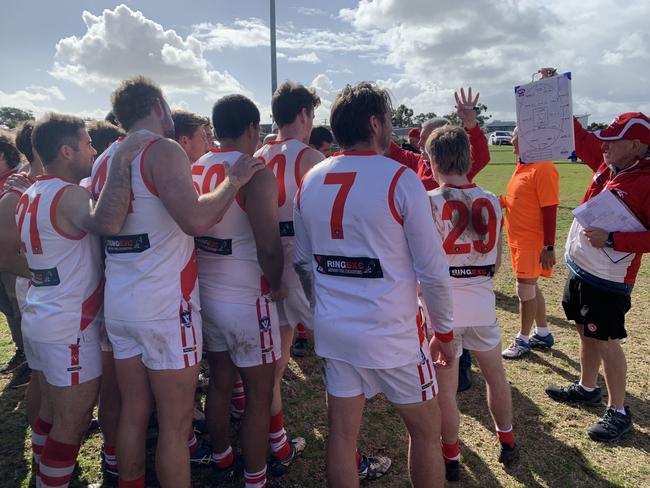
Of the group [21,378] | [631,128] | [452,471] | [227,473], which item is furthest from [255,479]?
[631,128]

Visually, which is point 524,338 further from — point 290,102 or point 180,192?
point 180,192

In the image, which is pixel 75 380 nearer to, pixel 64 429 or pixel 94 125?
pixel 64 429

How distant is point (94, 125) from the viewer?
12.3 feet

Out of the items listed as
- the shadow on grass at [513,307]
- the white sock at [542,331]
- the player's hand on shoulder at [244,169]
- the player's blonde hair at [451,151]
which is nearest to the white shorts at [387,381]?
the player's hand on shoulder at [244,169]

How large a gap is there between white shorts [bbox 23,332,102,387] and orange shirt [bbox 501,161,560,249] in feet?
13.5

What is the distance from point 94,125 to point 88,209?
167cm

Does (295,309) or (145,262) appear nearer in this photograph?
(145,262)

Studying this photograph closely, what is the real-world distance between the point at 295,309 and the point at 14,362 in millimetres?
3936

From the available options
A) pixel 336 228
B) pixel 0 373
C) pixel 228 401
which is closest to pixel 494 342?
pixel 336 228

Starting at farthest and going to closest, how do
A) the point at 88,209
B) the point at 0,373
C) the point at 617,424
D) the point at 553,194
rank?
the point at 0,373 → the point at 553,194 → the point at 617,424 → the point at 88,209

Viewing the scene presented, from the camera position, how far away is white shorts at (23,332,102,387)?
2490 millimetres

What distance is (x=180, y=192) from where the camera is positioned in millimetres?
2227

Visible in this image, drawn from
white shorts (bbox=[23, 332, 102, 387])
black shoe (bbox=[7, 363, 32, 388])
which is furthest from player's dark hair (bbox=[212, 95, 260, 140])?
black shoe (bbox=[7, 363, 32, 388])

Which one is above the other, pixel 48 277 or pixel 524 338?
pixel 48 277
